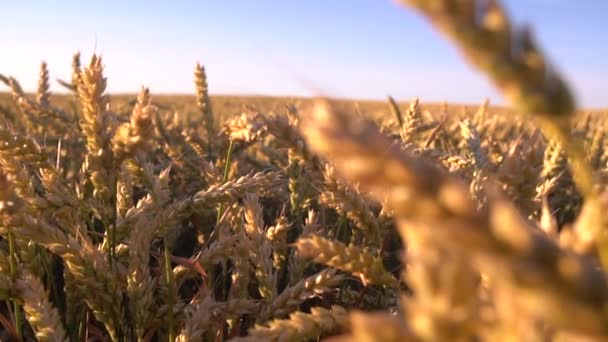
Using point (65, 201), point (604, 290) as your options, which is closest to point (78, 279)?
point (65, 201)

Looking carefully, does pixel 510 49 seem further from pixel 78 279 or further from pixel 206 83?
pixel 206 83

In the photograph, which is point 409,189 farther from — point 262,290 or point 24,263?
point 24,263

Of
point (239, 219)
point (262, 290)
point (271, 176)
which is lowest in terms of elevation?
point (262, 290)

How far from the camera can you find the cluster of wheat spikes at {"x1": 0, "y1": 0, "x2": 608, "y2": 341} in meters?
0.40

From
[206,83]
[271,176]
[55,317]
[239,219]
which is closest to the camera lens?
[55,317]

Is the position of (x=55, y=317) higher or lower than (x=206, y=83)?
lower

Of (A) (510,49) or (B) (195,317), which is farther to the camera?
(B) (195,317)

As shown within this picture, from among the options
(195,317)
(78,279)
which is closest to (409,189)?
(195,317)

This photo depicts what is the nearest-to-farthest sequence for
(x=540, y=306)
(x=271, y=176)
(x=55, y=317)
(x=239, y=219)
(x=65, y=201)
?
(x=540, y=306)
(x=55, y=317)
(x=65, y=201)
(x=271, y=176)
(x=239, y=219)

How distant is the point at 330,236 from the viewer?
80.2 inches

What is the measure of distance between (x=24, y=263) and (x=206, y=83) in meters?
1.87

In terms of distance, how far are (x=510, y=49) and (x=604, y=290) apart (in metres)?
0.17

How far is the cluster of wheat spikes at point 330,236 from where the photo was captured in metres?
0.40

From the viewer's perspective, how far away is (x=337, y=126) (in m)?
0.43
